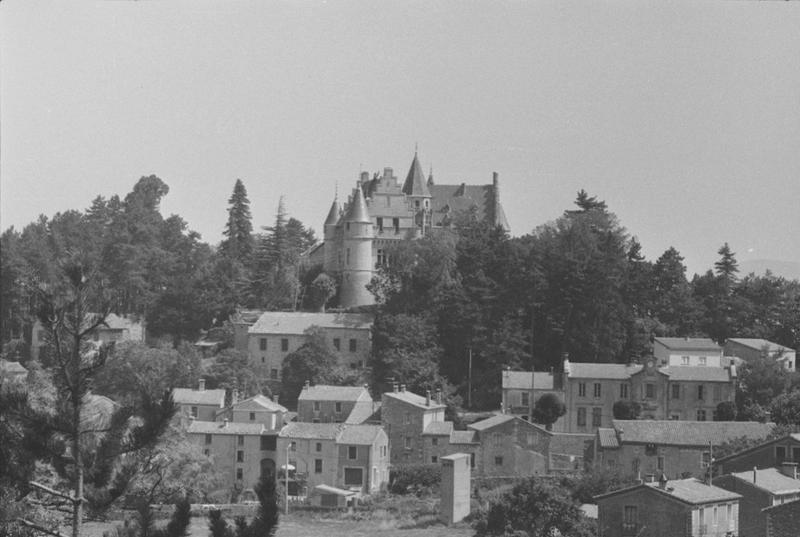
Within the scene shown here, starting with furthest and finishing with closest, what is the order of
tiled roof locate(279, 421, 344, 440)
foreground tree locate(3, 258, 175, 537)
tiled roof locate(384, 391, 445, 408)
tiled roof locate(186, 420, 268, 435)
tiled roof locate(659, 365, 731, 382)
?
tiled roof locate(659, 365, 731, 382), tiled roof locate(384, 391, 445, 408), tiled roof locate(186, 420, 268, 435), tiled roof locate(279, 421, 344, 440), foreground tree locate(3, 258, 175, 537)

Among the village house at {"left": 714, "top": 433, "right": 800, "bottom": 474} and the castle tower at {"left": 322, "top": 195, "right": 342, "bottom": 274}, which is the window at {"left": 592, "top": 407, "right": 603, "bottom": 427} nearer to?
the village house at {"left": 714, "top": 433, "right": 800, "bottom": 474}

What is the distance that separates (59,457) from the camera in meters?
16.4

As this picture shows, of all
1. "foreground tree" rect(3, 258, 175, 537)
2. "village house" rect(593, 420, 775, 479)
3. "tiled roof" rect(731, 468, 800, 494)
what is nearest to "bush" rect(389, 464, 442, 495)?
"village house" rect(593, 420, 775, 479)

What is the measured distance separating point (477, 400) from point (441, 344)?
10.0 ft

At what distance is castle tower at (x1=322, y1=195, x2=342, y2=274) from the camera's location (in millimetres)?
64562

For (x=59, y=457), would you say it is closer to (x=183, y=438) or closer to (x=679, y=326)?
(x=183, y=438)

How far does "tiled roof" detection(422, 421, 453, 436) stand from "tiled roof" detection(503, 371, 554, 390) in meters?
3.37

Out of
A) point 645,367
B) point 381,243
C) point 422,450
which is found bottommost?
point 422,450

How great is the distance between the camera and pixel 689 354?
52938 millimetres

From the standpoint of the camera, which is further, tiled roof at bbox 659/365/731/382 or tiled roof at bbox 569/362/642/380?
tiled roof at bbox 569/362/642/380

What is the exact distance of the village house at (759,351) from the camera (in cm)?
5353

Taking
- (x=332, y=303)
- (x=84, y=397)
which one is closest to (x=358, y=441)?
(x=332, y=303)

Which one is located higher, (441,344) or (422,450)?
(441,344)

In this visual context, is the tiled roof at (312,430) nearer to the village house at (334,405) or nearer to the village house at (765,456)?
the village house at (334,405)
